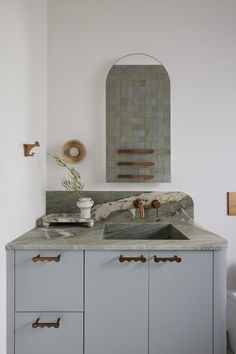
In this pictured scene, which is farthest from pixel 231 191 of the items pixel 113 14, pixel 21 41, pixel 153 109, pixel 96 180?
pixel 21 41

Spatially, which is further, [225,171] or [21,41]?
[225,171]

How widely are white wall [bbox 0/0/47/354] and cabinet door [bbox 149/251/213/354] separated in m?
0.75

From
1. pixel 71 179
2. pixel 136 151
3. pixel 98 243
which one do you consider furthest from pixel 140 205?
A: pixel 98 243

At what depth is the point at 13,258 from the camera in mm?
1652

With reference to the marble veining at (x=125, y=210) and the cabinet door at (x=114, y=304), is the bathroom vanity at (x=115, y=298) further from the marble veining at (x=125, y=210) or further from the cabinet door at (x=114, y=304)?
the marble veining at (x=125, y=210)

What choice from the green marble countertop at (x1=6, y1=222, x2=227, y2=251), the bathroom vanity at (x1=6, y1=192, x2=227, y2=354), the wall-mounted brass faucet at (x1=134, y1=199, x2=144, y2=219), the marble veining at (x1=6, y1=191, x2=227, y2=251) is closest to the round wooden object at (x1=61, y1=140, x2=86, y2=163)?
the marble veining at (x1=6, y1=191, x2=227, y2=251)

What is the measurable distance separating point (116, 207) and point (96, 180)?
245 mm

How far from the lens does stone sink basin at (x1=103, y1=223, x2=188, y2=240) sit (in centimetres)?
235

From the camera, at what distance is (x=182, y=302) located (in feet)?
5.44

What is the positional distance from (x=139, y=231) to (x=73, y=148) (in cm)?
76

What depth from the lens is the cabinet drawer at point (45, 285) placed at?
1652 mm

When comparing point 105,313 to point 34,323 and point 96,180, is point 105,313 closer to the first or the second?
point 34,323

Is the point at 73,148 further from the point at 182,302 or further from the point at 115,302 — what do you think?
the point at 182,302

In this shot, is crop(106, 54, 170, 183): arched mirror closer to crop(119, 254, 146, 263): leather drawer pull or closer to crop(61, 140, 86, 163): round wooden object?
crop(61, 140, 86, 163): round wooden object
